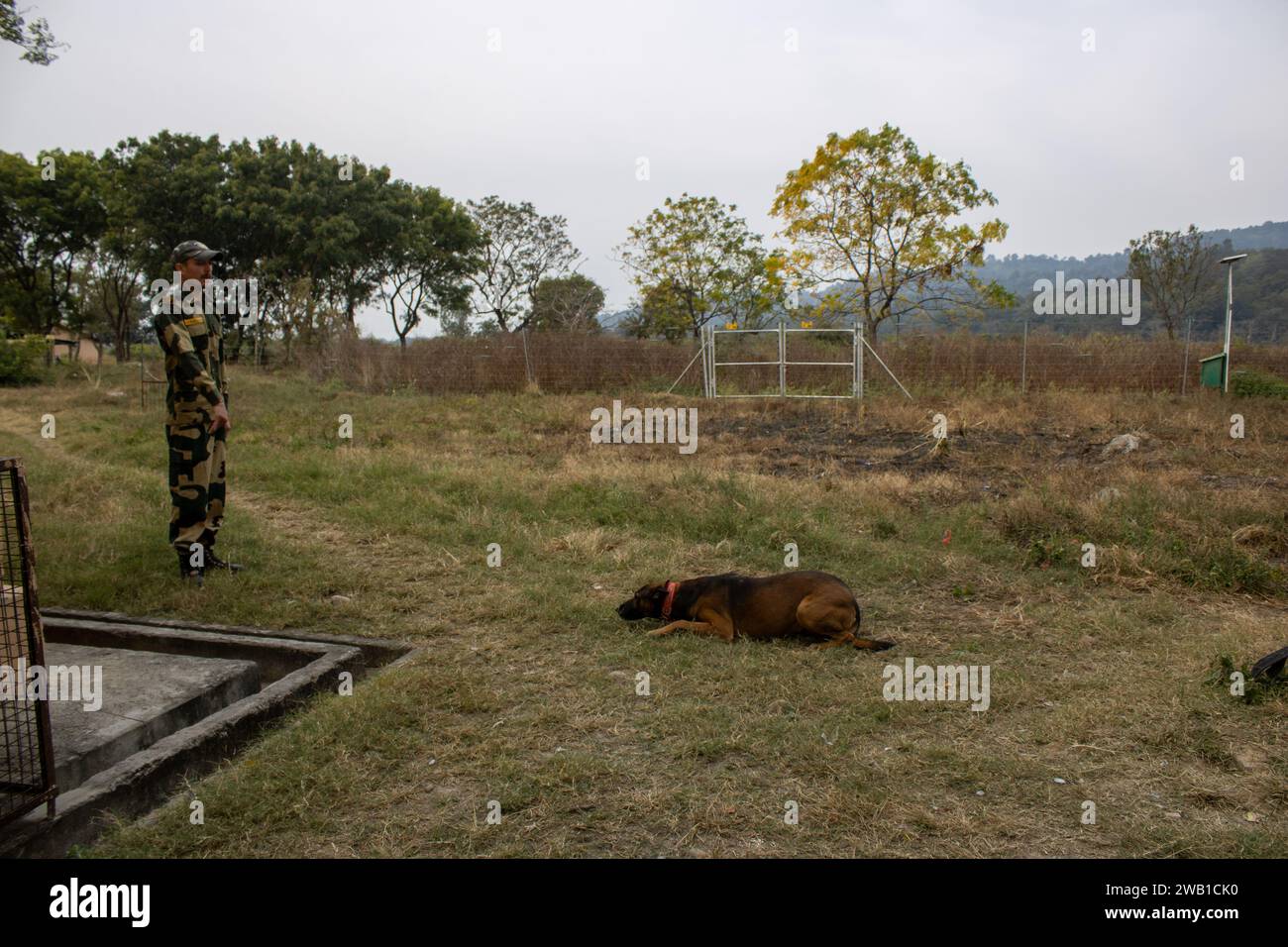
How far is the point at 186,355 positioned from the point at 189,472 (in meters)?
0.76

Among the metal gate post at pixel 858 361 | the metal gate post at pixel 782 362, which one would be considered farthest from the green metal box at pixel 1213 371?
the metal gate post at pixel 782 362

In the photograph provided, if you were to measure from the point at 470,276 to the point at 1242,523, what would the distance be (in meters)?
32.1

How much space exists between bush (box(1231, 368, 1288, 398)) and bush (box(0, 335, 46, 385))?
26.1m

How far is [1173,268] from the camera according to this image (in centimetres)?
3194

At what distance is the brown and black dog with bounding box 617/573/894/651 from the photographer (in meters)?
4.66

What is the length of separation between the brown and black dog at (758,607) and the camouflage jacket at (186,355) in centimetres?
311

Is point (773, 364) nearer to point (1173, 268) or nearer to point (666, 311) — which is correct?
point (666, 311)

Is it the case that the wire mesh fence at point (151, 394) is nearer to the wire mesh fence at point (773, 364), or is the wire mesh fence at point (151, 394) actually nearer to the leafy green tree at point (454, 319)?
the wire mesh fence at point (773, 364)

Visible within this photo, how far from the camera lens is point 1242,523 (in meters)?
6.39

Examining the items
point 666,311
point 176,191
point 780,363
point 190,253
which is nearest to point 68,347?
point 176,191

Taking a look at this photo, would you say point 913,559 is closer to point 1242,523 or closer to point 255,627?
point 1242,523

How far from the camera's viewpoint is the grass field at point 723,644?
2934mm
